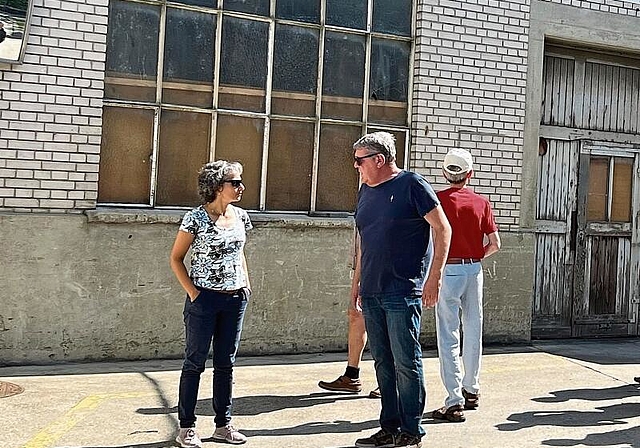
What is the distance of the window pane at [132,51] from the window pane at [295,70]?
121 centimetres

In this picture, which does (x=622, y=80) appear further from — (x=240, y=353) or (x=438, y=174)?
(x=240, y=353)

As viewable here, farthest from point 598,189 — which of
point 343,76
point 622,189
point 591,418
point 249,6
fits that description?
point 249,6

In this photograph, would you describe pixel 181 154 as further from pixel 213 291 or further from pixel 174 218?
pixel 213 291

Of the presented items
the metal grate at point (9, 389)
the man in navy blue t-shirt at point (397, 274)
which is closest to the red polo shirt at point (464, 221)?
the man in navy blue t-shirt at point (397, 274)

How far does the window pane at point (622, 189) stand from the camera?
31.9 ft

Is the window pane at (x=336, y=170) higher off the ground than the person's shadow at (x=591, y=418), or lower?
higher

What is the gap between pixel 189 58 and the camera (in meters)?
7.57

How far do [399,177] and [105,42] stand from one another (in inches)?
134

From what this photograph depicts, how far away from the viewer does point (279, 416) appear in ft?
18.9

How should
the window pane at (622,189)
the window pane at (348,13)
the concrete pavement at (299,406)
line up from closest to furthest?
the concrete pavement at (299,406) → the window pane at (348,13) → the window pane at (622,189)

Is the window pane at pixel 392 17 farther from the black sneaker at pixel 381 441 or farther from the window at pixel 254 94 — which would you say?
the black sneaker at pixel 381 441

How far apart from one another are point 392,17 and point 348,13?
50 centimetres

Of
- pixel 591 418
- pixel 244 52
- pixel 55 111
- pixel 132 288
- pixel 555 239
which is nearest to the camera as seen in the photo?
pixel 591 418

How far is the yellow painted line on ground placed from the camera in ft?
16.4
